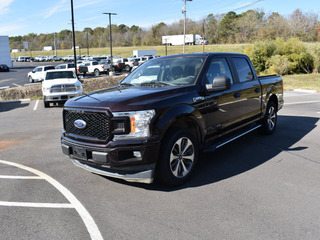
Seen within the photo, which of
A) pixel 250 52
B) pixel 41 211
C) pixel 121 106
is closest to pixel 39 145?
pixel 41 211

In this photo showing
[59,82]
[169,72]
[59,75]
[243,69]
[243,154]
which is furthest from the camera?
[59,75]

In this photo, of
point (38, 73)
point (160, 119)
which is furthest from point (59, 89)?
point (38, 73)

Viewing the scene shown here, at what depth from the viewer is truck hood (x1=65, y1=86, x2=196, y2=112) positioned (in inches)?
146

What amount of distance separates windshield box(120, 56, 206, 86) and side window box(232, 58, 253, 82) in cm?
111

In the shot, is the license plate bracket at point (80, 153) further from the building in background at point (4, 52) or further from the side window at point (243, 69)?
the building in background at point (4, 52)

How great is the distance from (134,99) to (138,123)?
1.15ft

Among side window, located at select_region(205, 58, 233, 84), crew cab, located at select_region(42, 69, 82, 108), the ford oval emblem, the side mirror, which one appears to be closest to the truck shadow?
the ford oval emblem

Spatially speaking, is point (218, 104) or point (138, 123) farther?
point (218, 104)

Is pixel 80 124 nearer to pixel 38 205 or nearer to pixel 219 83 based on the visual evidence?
pixel 38 205

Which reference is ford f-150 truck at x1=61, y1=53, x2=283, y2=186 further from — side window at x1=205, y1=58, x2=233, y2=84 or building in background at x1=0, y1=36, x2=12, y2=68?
building in background at x1=0, y1=36, x2=12, y2=68

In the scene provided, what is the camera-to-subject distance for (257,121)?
643 cm

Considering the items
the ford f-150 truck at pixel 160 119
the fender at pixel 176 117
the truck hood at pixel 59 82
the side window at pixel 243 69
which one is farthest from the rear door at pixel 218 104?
the truck hood at pixel 59 82

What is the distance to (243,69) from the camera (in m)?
5.91

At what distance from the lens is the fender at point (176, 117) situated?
3750 mm
